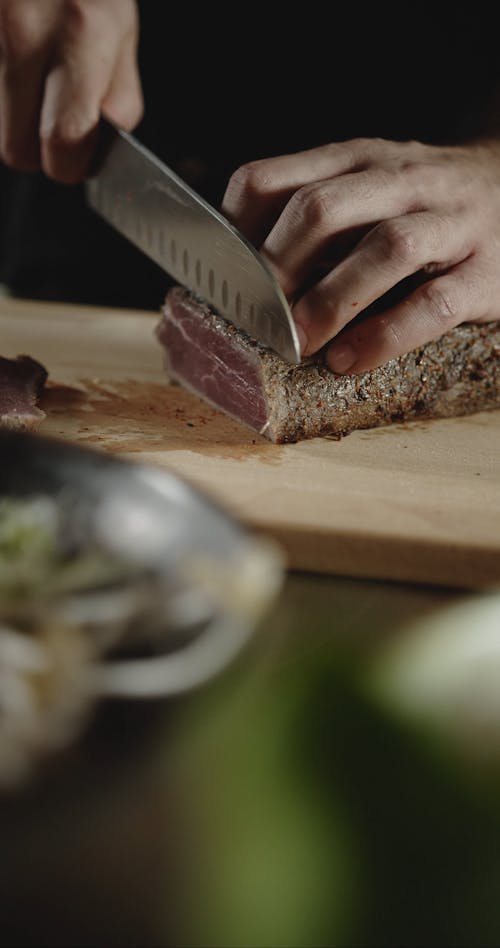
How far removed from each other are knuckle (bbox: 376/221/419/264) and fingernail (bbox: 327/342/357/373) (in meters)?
0.27

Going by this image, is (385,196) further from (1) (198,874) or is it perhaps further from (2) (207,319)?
(1) (198,874)

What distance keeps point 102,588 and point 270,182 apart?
A: 1663 mm

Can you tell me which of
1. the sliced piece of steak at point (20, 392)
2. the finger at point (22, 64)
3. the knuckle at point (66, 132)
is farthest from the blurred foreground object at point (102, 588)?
the finger at point (22, 64)

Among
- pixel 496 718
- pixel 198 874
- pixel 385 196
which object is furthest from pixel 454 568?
pixel 385 196

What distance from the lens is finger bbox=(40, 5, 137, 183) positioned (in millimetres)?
3150

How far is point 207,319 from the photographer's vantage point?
2926 millimetres

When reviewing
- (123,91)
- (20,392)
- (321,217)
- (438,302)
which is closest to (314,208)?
(321,217)

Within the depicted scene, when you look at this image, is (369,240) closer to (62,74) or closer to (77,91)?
(77,91)

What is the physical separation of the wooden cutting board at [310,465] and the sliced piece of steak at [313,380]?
0.18 ft

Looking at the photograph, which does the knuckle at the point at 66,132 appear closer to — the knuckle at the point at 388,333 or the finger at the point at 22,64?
the finger at the point at 22,64

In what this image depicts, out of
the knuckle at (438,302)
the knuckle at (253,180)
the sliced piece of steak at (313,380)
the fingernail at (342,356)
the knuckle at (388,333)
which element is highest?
the knuckle at (253,180)

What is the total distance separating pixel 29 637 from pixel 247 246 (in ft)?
4.96

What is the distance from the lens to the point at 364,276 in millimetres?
2590

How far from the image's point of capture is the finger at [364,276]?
259 centimetres
